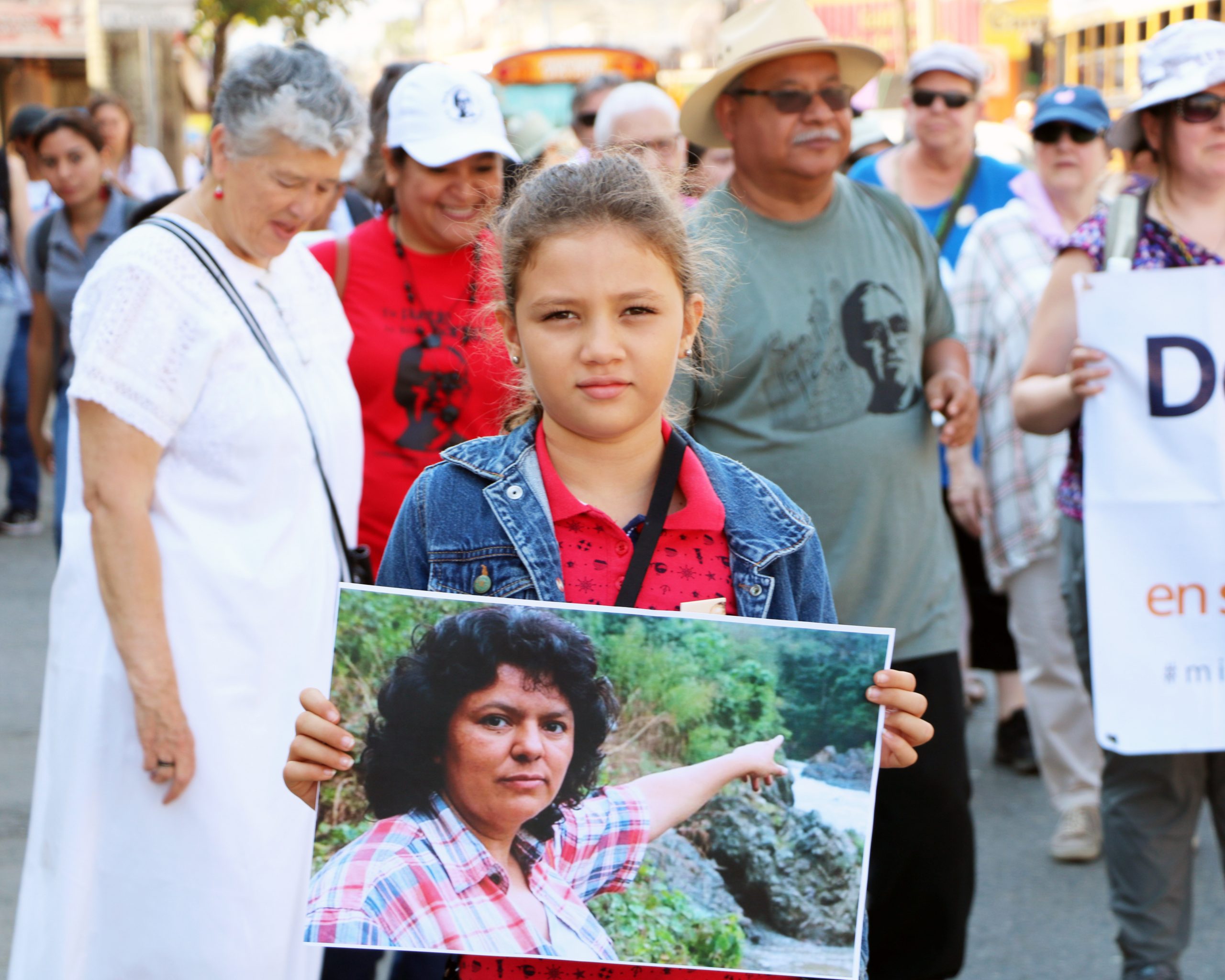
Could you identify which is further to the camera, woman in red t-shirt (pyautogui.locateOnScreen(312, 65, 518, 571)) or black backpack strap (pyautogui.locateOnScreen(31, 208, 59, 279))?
black backpack strap (pyautogui.locateOnScreen(31, 208, 59, 279))

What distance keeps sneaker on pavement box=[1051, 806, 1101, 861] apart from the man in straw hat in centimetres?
146

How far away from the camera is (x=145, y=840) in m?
2.81

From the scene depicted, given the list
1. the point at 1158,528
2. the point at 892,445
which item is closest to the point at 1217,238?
the point at 1158,528

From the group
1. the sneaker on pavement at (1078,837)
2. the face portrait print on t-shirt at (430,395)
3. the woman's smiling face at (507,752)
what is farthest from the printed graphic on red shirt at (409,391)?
the sneaker on pavement at (1078,837)

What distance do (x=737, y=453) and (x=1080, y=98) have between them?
10.0 ft

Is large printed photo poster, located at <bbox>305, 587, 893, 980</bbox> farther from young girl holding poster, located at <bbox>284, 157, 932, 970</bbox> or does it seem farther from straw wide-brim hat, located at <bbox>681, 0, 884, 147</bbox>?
straw wide-brim hat, located at <bbox>681, 0, 884, 147</bbox>

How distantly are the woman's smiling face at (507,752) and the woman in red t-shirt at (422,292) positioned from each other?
1.76m

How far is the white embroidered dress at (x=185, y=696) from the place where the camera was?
9.15 feet

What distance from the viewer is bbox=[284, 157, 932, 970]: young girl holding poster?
1.96 meters

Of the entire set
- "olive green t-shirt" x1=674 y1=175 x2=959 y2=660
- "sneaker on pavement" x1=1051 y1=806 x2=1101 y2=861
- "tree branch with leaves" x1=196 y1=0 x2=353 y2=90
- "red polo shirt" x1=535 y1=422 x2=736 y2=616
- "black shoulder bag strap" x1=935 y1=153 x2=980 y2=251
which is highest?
"tree branch with leaves" x1=196 y1=0 x2=353 y2=90

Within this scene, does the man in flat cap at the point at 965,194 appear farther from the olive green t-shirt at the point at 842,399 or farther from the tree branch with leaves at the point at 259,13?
the tree branch with leaves at the point at 259,13

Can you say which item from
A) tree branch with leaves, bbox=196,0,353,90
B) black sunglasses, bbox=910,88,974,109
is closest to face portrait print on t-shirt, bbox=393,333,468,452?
black sunglasses, bbox=910,88,974,109

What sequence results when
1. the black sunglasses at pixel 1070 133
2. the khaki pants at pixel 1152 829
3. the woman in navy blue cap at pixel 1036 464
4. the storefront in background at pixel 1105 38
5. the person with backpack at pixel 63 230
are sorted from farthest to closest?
the storefront in background at pixel 1105 38, the person with backpack at pixel 63 230, the black sunglasses at pixel 1070 133, the woman in navy blue cap at pixel 1036 464, the khaki pants at pixel 1152 829

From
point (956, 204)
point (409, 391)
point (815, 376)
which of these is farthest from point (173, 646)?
point (956, 204)
